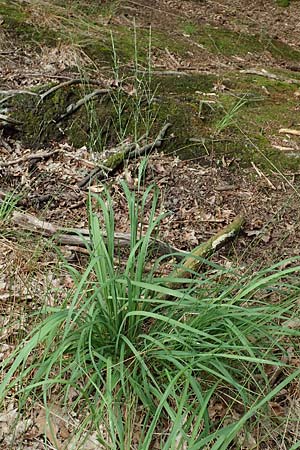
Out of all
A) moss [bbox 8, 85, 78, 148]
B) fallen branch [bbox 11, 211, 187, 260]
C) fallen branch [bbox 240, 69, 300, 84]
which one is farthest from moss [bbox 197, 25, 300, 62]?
fallen branch [bbox 11, 211, 187, 260]

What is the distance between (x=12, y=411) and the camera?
2.06 meters

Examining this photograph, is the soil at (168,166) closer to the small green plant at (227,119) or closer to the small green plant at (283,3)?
the small green plant at (227,119)

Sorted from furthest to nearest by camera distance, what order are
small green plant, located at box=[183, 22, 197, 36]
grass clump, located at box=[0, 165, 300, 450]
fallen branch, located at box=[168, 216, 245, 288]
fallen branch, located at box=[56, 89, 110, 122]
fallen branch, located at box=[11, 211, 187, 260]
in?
small green plant, located at box=[183, 22, 197, 36], fallen branch, located at box=[56, 89, 110, 122], fallen branch, located at box=[11, 211, 187, 260], fallen branch, located at box=[168, 216, 245, 288], grass clump, located at box=[0, 165, 300, 450]

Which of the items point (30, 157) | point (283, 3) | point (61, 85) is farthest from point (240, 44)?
point (30, 157)

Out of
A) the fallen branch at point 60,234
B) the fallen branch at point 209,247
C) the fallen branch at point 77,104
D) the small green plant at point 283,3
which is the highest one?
the small green plant at point 283,3

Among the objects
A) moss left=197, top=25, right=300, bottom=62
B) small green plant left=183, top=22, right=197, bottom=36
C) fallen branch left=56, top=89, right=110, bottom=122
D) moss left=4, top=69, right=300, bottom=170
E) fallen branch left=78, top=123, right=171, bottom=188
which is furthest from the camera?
small green plant left=183, top=22, right=197, bottom=36

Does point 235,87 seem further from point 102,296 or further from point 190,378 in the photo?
point 190,378

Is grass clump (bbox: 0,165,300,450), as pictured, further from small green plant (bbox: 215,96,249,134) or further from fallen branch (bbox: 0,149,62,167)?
fallen branch (bbox: 0,149,62,167)

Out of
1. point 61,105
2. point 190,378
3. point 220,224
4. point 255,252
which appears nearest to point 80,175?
point 61,105

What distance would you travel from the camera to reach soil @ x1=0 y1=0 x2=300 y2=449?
259 centimetres

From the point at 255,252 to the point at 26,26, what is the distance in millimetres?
3186

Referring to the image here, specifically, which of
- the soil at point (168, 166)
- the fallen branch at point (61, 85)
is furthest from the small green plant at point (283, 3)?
the fallen branch at point (61, 85)

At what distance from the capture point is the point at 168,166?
3.46 meters

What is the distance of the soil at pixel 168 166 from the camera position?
8.48 feet
